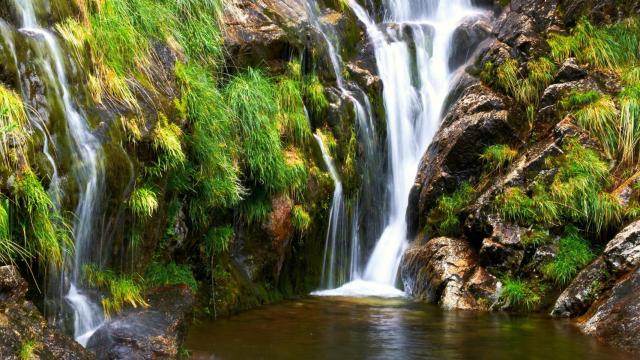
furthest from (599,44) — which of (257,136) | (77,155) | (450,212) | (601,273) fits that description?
(77,155)

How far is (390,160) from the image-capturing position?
11750 mm

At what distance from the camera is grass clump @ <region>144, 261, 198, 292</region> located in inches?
265

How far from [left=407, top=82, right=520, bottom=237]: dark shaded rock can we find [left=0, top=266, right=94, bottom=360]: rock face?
728 cm

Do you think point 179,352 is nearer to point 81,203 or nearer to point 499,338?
point 81,203

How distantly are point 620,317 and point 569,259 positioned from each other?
6.51 ft

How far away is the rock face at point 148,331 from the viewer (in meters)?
5.05

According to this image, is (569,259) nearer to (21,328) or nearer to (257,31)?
(257,31)

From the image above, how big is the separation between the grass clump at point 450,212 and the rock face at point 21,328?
673 centimetres

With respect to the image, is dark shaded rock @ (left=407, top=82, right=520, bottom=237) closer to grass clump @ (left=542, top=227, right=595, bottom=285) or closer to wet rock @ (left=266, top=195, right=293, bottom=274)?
grass clump @ (left=542, top=227, right=595, bottom=285)

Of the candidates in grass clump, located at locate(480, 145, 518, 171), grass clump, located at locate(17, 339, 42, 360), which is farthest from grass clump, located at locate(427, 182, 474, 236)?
grass clump, located at locate(17, 339, 42, 360)

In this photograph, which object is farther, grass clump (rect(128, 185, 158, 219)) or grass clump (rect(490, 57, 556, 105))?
grass clump (rect(490, 57, 556, 105))

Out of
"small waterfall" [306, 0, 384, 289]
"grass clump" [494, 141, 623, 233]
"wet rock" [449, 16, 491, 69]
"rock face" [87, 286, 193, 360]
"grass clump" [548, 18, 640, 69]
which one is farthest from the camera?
"wet rock" [449, 16, 491, 69]

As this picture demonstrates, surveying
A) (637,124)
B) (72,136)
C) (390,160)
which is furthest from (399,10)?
(72,136)

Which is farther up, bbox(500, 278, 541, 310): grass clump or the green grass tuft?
the green grass tuft
